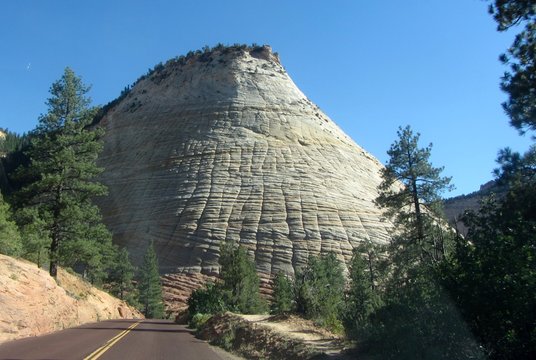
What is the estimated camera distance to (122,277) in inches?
2365

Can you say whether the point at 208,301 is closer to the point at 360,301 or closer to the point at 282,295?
the point at 282,295

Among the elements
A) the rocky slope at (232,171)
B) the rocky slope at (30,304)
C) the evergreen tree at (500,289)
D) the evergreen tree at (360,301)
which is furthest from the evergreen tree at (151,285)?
the evergreen tree at (500,289)

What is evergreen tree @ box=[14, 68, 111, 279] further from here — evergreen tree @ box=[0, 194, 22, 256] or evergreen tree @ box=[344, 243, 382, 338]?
evergreen tree @ box=[344, 243, 382, 338]

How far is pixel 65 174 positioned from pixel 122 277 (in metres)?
32.4

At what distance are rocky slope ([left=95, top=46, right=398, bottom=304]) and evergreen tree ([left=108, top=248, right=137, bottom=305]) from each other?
3.20 metres

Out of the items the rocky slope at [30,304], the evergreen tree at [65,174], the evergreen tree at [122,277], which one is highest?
the evergreen tree at [65,174]

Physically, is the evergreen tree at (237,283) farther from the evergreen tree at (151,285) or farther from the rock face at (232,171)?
the evergreen tree at (151,285)

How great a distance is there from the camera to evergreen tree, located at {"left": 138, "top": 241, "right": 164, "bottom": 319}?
177 feet

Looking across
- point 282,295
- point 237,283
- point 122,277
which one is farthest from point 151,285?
point 237,283

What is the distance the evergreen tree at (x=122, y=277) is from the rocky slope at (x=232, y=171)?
320 centimetres

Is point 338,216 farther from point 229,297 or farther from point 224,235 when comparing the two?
point 229,297

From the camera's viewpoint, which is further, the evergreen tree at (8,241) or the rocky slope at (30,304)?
the evergreen tree at (8,241)

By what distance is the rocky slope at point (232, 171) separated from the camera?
190ft

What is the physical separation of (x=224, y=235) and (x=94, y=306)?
2304cm
